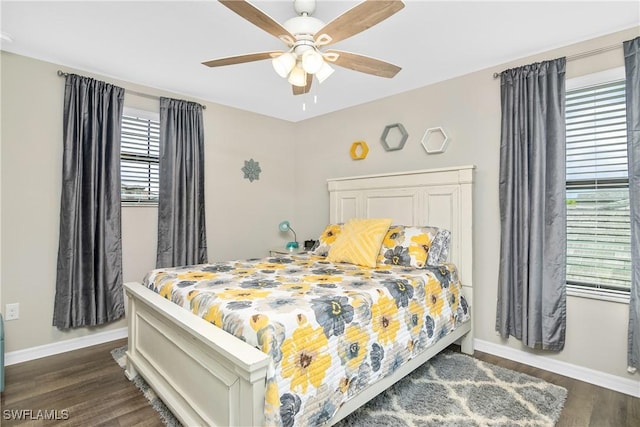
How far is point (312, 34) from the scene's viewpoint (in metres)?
1.80

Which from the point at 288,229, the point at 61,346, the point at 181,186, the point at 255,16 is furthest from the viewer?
the point at 288,229

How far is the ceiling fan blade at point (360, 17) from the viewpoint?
1443 millimetres

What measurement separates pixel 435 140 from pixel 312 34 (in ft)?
5.90

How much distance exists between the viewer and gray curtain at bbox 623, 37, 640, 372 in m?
2.09

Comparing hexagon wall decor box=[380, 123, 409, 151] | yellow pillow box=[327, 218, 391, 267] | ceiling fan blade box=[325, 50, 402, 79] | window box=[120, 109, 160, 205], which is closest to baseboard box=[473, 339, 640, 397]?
yellow pillow box=[327, 218, 391, 267]

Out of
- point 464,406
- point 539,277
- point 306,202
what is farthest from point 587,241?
point 306,202

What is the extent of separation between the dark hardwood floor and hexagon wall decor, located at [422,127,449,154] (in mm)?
1875

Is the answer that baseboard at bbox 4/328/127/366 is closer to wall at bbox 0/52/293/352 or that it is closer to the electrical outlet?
wall at bbox 0/52/293/352

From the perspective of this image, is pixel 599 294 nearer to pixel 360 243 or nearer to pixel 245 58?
pixel 360 243

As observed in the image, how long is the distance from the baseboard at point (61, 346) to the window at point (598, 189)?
149 inches

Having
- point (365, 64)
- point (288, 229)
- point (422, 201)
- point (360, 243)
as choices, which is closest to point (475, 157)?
point (422, 201)

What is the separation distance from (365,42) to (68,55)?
2307 millimetres

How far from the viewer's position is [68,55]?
2.59 meters

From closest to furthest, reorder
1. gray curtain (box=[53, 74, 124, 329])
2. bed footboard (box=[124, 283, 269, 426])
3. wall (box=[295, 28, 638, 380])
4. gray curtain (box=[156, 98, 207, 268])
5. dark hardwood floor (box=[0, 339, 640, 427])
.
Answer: bed footboard (box=[124, 283, 269, 426]) < dark hardwood floor (box=[0, 339, 640, 427]) < wall (box=[295, 28, 638, 380]) < gray curtain (box=[53, 74, 124, 329]) < gray curtain (box=[156, 98, 207, 268])
